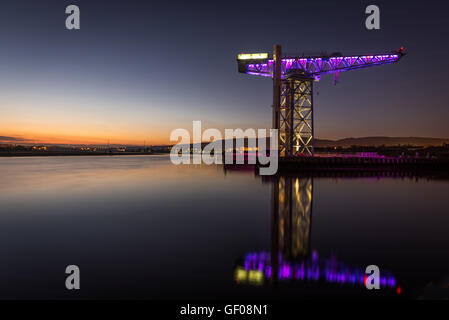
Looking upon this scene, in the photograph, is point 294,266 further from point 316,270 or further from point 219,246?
point 219,246

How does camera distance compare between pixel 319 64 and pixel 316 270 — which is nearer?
pixel 316 270

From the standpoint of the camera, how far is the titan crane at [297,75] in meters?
29.6

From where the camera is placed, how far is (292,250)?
6441 mm

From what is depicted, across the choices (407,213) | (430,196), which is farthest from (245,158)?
(407,213)

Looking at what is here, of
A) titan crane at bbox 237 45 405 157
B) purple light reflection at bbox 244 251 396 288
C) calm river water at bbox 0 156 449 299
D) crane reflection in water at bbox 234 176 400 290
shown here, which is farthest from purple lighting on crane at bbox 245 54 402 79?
purple light reflection at bbox 244 251 396 288

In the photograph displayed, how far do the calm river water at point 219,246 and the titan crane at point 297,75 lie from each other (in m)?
18.8

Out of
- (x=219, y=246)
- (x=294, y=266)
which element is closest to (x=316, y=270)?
(x=294, y=266)

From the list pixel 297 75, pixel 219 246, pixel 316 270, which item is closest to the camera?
pixel 316 270

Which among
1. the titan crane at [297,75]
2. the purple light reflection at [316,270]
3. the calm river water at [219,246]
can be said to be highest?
the titan crane at [297,75]

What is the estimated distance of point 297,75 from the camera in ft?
98.0

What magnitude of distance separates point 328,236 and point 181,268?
512 cm

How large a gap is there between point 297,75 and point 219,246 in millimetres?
28722

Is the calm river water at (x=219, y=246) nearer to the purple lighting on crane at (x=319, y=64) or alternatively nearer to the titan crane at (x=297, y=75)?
the titan crane at (x=297, y=75)

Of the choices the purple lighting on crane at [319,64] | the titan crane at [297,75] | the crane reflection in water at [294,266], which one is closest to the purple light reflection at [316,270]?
the crane reflection in water at [294,266]
